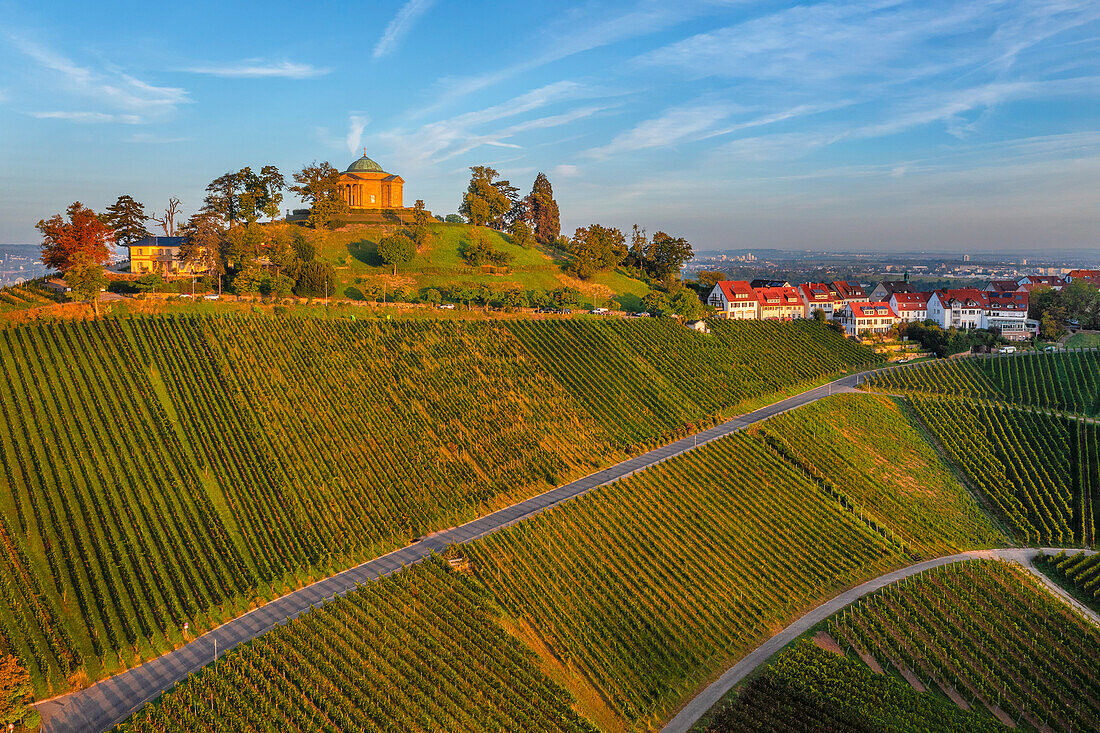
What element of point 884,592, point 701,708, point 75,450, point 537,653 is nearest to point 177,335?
point 75,450

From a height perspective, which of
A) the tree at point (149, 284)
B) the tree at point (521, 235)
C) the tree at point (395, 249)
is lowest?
the tree at point (149, 284)

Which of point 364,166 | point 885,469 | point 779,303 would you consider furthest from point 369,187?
point 885,469

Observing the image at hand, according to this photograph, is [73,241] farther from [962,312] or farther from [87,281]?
[962,312]

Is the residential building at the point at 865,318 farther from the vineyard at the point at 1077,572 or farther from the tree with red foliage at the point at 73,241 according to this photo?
the tree with red foliage at the point at 73,241

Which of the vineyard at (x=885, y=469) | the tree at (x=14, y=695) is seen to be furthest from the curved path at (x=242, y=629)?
the vineyard at (x=885, y=469)

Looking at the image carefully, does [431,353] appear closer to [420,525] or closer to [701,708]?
[420,525]
